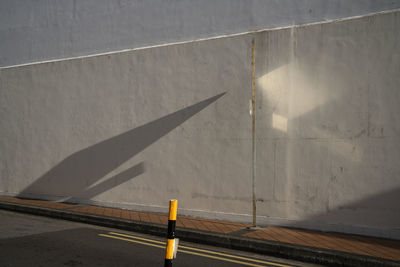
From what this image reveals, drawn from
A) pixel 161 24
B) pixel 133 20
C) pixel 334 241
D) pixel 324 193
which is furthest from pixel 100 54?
pixel 334 241

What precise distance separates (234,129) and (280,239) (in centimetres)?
268


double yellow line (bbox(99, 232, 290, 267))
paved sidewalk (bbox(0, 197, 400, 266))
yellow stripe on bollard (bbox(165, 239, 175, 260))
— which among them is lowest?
double yellow line (bbox(99, 232, 290, 267))

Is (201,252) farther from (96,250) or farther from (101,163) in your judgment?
(101,163)

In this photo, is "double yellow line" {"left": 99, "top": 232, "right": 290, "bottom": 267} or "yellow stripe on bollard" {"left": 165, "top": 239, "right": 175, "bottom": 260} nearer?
"yellow stripe on bollard" {"left": 165, "top": 239, "right": 175, "bottom": 260}

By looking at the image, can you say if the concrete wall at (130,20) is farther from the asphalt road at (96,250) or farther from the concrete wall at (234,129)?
the asphalt road at (96,250)

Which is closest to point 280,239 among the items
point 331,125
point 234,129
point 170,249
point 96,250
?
point 331,125

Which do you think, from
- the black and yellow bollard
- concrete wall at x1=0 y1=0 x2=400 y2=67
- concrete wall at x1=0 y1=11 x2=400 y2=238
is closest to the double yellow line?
concrete wall at x1=0 y1=11 x2=400 y2=238

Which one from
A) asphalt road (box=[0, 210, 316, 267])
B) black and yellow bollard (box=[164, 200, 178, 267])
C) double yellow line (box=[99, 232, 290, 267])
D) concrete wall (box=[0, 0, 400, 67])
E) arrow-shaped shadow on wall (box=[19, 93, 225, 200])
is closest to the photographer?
black and yellow bollard (box=[164, 200, 178, 267])

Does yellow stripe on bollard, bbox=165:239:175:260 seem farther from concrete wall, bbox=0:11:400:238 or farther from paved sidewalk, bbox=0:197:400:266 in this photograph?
concrete wall, bbox=0:11:400:238

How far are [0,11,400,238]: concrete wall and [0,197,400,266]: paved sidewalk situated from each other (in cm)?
46

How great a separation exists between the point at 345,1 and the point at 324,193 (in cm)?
380

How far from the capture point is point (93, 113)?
33.3 ft

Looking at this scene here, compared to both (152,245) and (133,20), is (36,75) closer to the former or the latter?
(133,20)

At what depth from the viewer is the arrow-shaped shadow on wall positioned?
29.5ft
